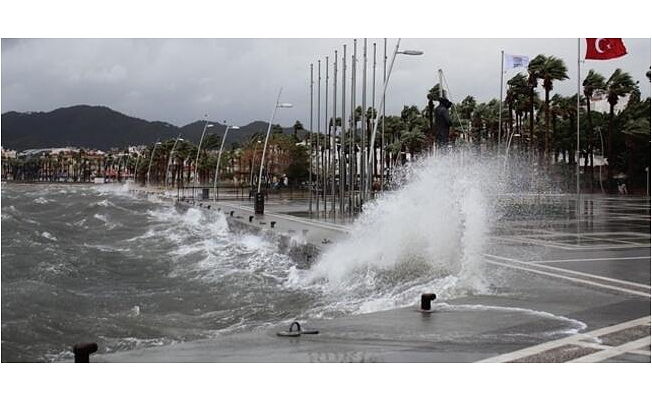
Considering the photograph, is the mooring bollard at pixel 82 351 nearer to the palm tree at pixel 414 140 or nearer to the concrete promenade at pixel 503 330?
the concrete promenade at pixel 503 330

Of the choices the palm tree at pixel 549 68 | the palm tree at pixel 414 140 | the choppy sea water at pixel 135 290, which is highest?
the palm tree at pixel 549 68

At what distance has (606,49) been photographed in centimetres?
1816

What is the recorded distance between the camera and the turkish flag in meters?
17.1

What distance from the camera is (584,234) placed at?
20.3m

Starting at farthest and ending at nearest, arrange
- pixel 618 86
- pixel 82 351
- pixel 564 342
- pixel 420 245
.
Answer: pixel 618 86
pixel 420 245
pixel 564 342
pixel 82 351

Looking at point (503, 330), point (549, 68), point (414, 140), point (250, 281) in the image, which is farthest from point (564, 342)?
point (414, 140)

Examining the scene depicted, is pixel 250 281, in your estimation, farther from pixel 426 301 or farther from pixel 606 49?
pixel 606 49

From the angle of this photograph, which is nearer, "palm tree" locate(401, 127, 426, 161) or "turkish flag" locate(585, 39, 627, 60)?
"turkish flag" locate(585, 39, 627, 60)

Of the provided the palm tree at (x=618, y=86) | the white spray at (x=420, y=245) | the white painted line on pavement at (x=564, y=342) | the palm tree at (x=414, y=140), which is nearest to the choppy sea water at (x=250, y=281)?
the white spray at (x=420, y=245)

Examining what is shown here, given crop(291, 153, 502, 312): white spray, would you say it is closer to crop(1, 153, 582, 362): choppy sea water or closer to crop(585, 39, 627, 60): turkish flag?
crop(1, 153, 582, 362): choppy sea water

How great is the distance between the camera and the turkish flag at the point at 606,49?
17.1 m

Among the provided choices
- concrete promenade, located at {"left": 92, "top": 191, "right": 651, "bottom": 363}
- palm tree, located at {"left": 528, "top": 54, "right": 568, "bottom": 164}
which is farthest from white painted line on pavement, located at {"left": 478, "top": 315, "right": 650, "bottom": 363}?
palm tree, located at {"left": 528, "top": 54, "right": 568, "bottom": 164}

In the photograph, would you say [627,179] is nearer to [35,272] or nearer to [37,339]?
[35,272]
